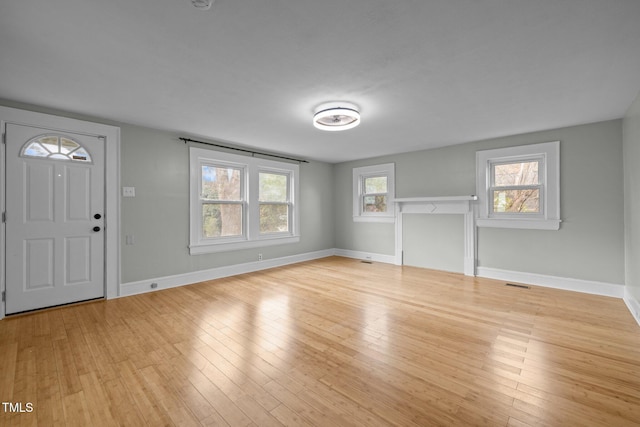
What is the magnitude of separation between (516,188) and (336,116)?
3307 millimetres

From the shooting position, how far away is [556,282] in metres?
4.10

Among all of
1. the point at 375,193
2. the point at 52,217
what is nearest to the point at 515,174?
the point at 375,193

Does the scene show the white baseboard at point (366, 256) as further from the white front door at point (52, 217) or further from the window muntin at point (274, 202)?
the white front door at point (52, 217)

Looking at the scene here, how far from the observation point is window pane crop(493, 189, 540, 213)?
4.36 metres

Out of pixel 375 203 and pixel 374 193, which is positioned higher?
pixel 374 193

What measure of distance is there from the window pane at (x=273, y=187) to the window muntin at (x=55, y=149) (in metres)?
2.77

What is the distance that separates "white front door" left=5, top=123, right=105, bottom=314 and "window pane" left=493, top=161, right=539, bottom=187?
6.06m

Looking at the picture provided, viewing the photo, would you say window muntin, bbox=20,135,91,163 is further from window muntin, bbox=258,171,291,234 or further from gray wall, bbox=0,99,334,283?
window muntin, bbox=258,171,291,234

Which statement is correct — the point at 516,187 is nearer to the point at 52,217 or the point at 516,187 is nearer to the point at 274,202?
the point at 274,202

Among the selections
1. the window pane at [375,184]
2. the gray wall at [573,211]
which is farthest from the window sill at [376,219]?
the gray wall at [573,211]

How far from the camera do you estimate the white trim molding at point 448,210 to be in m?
4.82

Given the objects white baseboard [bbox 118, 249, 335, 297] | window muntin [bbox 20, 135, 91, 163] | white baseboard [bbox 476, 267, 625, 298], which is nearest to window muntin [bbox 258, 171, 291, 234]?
white baseboard [bbox 118, 249, 335, 297]

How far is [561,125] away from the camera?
3924 millimetres

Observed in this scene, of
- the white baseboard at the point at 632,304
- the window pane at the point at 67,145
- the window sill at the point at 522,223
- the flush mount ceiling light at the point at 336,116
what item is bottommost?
the white baseboard at the point at 632,304
